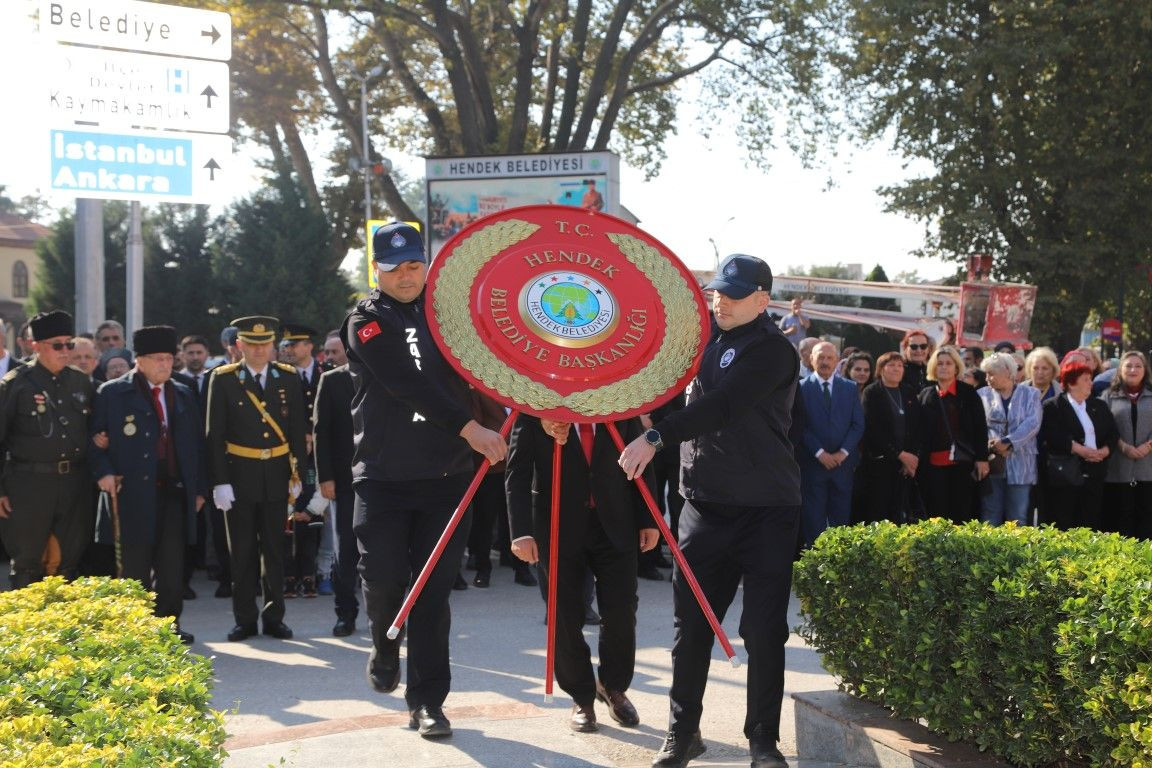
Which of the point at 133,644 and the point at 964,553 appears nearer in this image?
the point at 133,644

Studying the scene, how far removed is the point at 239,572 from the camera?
824cm

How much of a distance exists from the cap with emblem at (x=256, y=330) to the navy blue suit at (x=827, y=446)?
4345 millimetres

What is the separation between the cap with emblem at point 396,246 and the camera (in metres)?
5.64

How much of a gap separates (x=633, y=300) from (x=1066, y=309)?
96.8ft

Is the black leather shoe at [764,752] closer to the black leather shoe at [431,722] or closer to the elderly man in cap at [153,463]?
the black leather shoe at [431,722]

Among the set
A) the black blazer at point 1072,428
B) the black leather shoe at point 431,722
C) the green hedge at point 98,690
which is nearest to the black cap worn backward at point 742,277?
the black leather shoe at point 431,722

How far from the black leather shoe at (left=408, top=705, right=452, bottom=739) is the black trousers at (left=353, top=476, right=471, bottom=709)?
3 cm

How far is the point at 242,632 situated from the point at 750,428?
4517mm

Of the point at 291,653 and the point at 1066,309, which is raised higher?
the point at 1066,309

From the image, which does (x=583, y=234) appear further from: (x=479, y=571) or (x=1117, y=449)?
(x=1117, y=449)

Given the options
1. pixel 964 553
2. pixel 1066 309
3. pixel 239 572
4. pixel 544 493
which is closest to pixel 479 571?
pixel 239 572

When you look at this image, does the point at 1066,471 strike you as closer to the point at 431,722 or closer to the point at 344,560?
the point at 344,560

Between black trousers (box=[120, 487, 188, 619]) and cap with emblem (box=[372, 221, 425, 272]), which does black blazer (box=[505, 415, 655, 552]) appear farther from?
black trousers (box=[120, 487, 188, 619])

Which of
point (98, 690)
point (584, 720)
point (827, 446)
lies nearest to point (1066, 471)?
point (827, 446)
